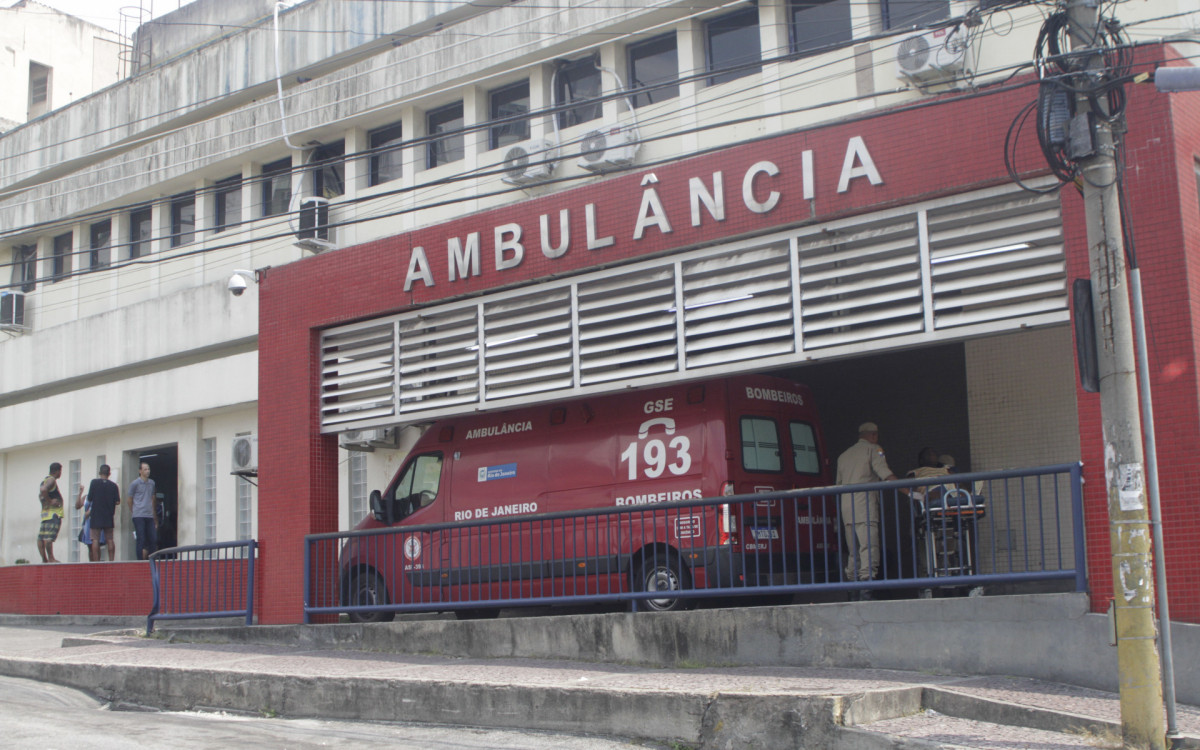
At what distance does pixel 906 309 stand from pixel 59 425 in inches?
693

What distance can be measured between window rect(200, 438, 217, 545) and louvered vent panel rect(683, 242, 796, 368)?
11.6 m

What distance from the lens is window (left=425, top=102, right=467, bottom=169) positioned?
64.5 ft

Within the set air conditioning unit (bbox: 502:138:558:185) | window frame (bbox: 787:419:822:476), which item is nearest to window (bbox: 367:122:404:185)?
air conditioning unit (bbox: 502:138:558:185)

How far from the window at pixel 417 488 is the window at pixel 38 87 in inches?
993

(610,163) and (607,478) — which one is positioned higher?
(610,163)

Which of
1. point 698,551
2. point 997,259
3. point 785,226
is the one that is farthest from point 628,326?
point 997,259

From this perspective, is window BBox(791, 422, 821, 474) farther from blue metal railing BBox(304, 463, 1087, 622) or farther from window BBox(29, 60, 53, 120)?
window BBox(29, 60, 53, 120)

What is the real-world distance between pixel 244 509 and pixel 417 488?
24.7 feet

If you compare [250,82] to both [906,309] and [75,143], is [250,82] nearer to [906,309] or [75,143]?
[75,143]

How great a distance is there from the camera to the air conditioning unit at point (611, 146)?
1673cm

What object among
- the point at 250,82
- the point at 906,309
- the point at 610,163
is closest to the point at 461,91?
the point at 610,163

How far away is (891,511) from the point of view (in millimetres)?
10820

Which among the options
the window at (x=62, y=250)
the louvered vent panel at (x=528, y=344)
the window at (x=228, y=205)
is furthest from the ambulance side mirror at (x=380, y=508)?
the window at (x=62, y=250)

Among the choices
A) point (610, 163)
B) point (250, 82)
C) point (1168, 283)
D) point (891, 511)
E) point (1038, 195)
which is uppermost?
point (250, 82)
